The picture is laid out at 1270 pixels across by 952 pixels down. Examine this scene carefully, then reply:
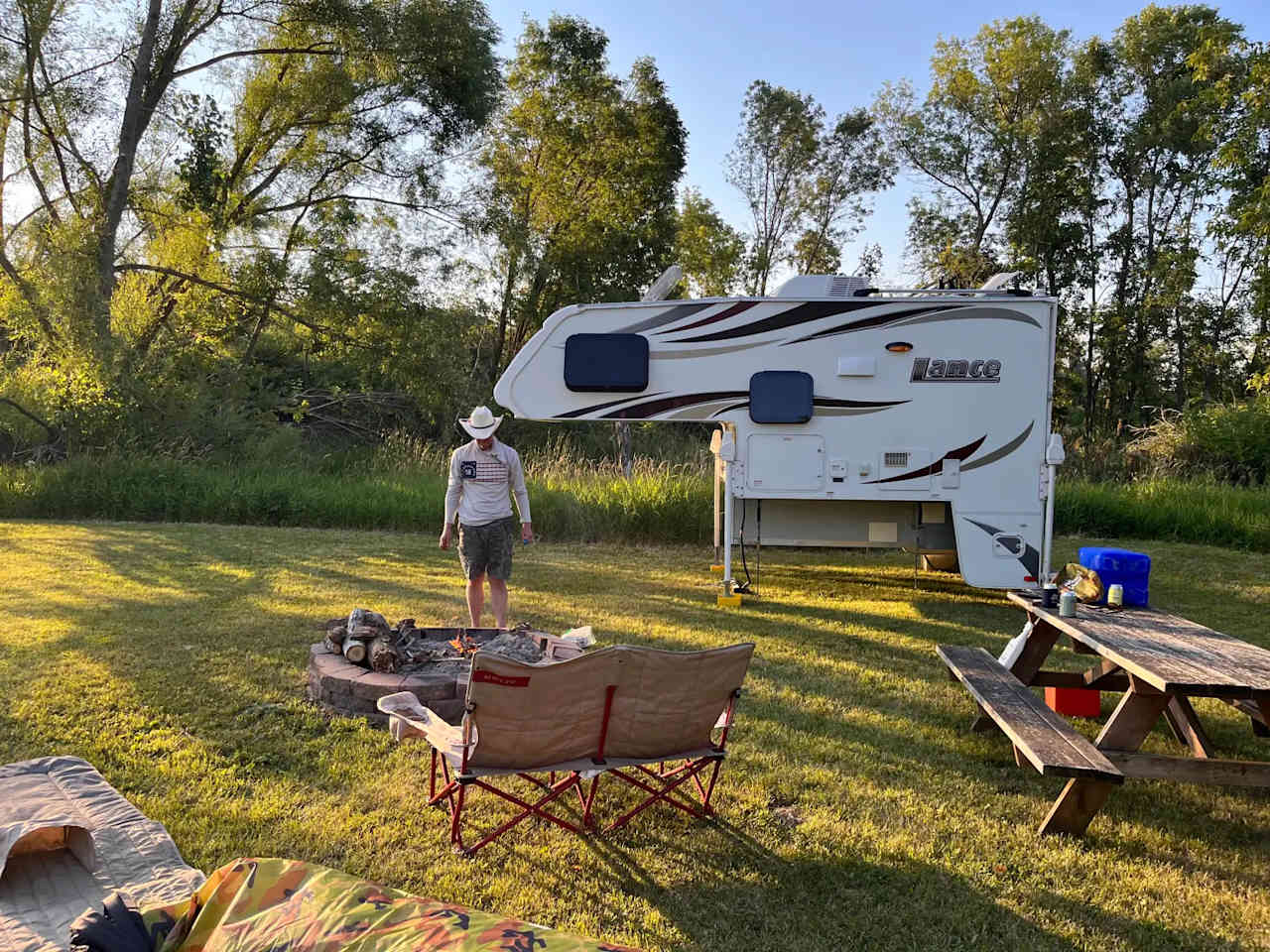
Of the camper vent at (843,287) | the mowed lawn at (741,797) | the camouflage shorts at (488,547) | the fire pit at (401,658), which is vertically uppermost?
the camper vent at (843,287)

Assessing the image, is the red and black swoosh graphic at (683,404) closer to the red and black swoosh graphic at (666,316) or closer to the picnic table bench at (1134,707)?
the red and black swoosh graphic at (666,316)

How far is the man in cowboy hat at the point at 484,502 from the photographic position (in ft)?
20.2

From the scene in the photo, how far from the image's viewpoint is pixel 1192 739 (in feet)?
14.5

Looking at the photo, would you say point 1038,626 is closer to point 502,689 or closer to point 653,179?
point 502,689

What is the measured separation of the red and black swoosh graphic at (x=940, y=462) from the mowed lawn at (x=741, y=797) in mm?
1241

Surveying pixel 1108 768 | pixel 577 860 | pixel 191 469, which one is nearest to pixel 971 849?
pixel 1108 768

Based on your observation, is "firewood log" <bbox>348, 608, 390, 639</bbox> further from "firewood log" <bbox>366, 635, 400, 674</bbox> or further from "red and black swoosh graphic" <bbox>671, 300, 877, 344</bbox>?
"red and black swoosh graphic" <bbox>671, 300, 877, 344</bbox>

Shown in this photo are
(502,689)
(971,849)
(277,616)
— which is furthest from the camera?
(277,616)

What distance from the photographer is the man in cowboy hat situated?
616 centimetres

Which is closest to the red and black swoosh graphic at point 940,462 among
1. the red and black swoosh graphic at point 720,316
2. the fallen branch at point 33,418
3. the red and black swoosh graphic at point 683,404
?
the red and black swoosh graphic at point 683,404

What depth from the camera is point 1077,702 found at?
5.15m

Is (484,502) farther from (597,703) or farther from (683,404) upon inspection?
(597,703)

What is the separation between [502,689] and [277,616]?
4.48 m

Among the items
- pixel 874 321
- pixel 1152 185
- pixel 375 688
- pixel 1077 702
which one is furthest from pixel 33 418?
pixel 1152 185
